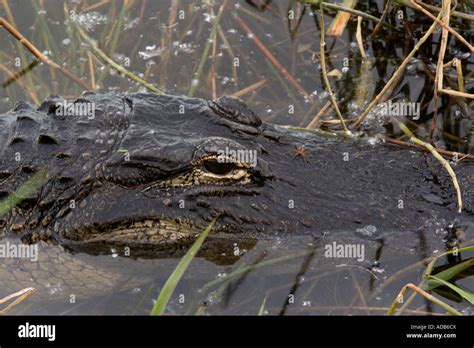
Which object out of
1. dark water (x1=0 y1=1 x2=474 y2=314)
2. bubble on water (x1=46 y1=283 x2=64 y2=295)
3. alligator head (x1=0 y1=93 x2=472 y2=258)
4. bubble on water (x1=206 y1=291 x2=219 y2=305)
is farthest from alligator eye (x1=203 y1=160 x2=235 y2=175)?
bubble on water (x1=46 y1=283 x2=64 y2=295)

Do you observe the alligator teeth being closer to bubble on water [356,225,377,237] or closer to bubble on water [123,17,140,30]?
bubble on water [356,225,377,237]

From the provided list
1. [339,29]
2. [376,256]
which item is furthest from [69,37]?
[376,256]

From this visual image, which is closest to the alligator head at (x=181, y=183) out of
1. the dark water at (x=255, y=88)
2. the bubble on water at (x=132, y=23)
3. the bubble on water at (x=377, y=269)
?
the dark water at (x=255, y=88)

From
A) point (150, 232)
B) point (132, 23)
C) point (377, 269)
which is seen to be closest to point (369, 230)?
point (377, 269)

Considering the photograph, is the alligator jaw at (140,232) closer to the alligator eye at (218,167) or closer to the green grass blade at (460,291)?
the alligator eye at (218,167)
